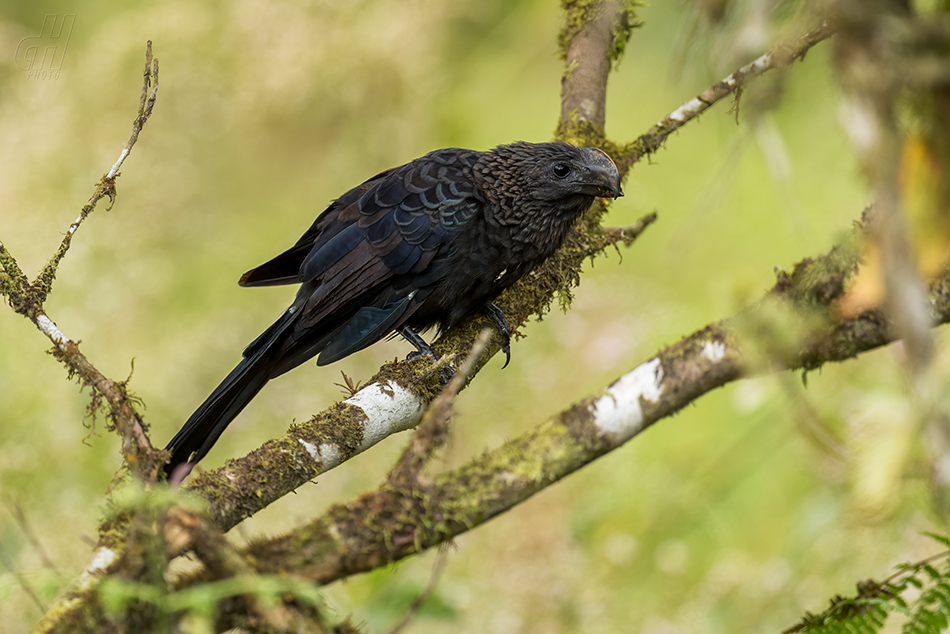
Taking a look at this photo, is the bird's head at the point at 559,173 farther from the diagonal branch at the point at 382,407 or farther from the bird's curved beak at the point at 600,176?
the diagonal branch at the point at 382,407

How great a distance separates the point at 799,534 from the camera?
3775 mm

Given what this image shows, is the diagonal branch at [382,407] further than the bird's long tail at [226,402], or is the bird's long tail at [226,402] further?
the bird's long tail at [226,402]

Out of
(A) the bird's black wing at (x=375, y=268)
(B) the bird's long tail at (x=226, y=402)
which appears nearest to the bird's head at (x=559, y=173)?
(A) the bird's black wing at (x=375, y=268)

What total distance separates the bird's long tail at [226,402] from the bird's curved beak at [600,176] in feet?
3.50

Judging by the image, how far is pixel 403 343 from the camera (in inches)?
235

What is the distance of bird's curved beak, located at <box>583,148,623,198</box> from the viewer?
242 cm

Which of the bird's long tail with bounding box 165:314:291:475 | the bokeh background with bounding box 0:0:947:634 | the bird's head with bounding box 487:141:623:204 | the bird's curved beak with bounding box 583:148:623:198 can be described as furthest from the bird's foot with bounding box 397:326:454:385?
the bokeh background with bounding box 0:0:947:634

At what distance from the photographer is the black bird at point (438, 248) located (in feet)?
8.13

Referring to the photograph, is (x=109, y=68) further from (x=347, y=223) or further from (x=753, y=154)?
(x=753, y=154)

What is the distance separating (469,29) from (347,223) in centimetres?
522

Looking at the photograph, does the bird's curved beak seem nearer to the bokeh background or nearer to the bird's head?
the bird's head
